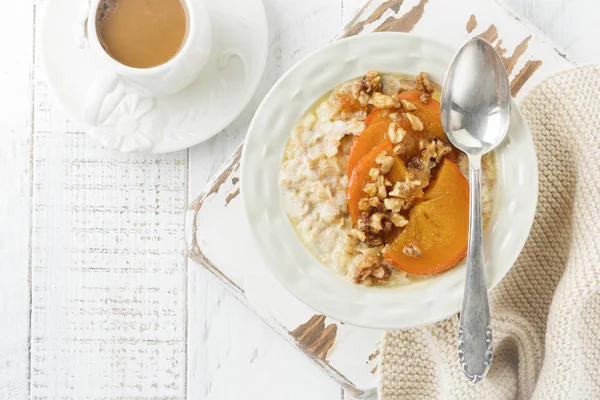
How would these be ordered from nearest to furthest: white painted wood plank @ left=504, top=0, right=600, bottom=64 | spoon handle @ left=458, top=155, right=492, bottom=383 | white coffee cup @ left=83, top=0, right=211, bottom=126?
spoon handle @ left=458, top=155, right=492, bottom=383 → white coffee cup @ left=83, top=0, right=211, bottom=126 → white painted wood plank @ left=504, top=0, right=600, bottom=64

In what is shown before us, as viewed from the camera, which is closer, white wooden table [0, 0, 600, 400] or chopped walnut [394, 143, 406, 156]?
chopped walnut [394, 143, 406, 156]

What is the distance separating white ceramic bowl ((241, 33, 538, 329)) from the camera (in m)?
1.01

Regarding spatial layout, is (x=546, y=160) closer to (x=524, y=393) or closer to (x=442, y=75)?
(x=442, y=75)

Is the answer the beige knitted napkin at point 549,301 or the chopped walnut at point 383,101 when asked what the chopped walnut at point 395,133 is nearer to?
the chopped walnut at point 383,101

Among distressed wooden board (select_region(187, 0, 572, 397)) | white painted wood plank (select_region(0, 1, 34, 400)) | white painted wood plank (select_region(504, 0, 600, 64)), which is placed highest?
white painted wood plank (select_region(504, 0, 600, 64))

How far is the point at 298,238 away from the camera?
1063 millimetres

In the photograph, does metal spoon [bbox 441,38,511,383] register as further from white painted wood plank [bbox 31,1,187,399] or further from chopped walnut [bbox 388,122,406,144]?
white painted wood plank [bbox 31,1,187,399]

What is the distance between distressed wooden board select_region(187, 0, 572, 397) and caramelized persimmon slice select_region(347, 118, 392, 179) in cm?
24

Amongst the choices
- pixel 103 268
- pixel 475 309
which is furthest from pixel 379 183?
pixel 103 268

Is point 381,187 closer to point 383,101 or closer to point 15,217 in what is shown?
point 383,101

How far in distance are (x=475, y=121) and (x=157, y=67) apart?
1.69ft

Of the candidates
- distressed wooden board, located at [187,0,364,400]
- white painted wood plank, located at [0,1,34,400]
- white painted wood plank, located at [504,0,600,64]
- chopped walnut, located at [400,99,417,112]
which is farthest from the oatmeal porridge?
white painted wood plank, located at [0,1,34,400]

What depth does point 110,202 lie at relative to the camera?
4.26ft

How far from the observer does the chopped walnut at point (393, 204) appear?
992 mm
